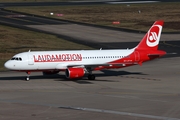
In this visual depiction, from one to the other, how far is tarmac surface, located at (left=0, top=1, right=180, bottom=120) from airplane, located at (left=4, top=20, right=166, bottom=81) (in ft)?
5.11

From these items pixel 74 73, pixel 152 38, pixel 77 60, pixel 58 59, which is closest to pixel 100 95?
pixel 74 73

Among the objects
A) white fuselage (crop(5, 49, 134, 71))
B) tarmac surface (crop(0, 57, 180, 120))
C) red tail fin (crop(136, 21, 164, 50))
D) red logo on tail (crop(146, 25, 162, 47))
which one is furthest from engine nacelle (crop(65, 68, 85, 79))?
red logo on tail (crop(146, 25, 162, 47))

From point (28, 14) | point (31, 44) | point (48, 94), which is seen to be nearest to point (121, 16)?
point (28, 14)

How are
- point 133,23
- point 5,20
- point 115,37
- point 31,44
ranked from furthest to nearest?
point 5,20 < point 133,23 < point 115,37 < point 31,44

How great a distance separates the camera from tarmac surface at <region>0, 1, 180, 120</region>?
133 feet

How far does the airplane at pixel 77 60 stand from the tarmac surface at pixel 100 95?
1.56 meters

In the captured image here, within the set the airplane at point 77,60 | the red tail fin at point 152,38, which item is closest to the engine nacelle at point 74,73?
the airplane at point 77,60

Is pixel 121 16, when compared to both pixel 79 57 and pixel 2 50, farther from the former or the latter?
pixel 79 57

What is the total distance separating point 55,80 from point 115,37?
45.6 m

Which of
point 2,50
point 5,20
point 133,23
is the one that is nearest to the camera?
point 2,50

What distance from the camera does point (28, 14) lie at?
149875 mm

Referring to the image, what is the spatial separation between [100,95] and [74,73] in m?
8.62

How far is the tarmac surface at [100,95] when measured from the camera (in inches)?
1593

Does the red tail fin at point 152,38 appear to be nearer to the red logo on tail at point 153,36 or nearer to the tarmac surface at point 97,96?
the red logo on tail at point 153,36
